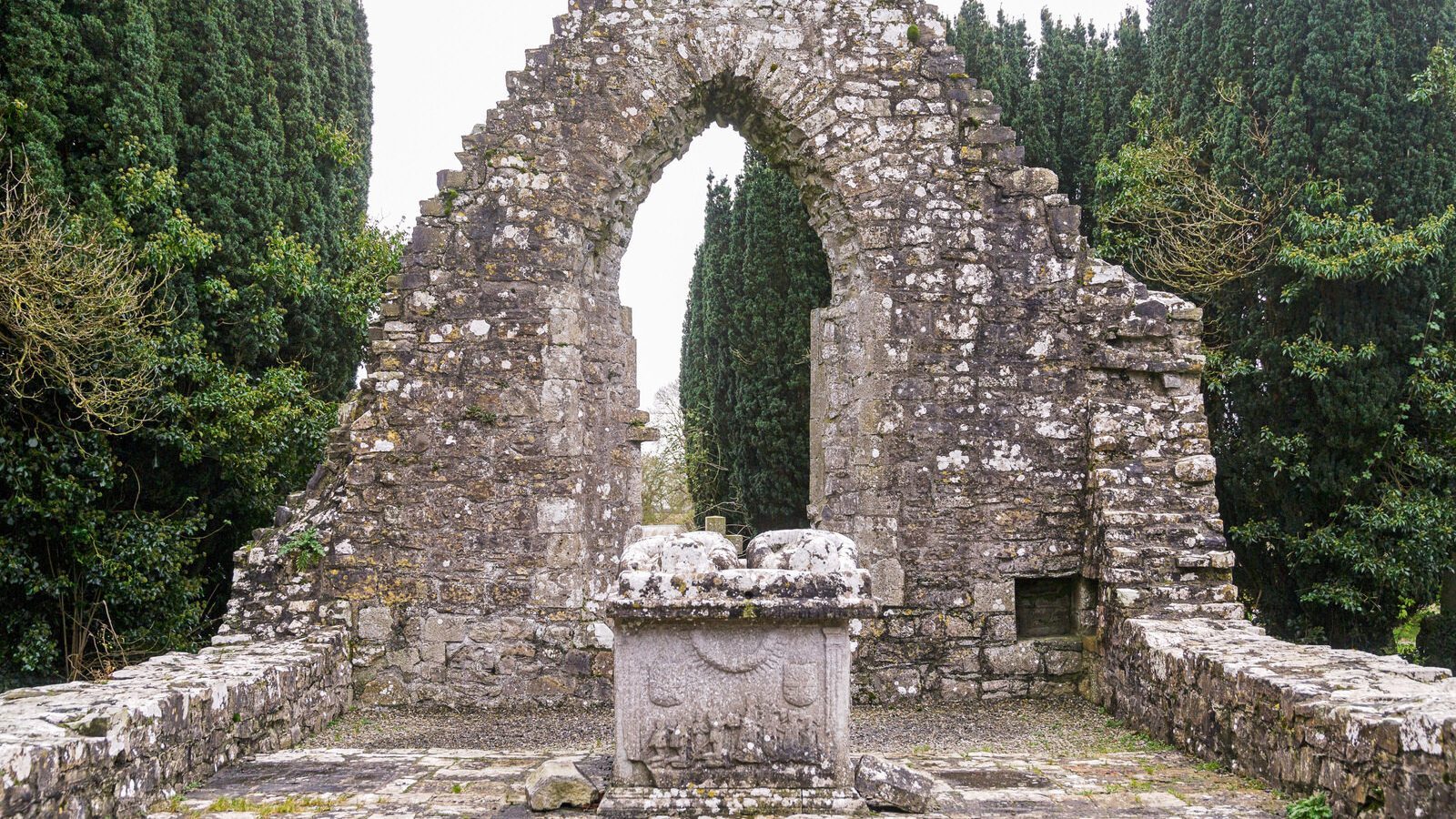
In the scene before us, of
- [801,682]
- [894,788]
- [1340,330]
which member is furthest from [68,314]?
[1340,330]

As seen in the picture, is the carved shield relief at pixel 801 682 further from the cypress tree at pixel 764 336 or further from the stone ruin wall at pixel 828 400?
the cypress tree at pixel 764 336

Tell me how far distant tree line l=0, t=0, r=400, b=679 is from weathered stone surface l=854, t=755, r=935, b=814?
558cm

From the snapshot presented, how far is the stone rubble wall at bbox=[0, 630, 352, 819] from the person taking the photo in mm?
3588

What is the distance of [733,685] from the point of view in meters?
4.18

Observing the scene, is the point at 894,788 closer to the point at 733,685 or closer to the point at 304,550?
the point at 733,685

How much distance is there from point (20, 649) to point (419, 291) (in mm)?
3694

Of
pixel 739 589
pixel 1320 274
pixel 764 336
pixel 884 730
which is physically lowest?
pixel 884 730

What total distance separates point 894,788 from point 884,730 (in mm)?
2012

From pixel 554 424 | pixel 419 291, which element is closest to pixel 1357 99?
pixel 554 424

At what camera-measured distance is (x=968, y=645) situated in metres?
6.95

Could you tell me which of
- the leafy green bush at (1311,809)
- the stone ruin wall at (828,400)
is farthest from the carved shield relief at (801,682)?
the stone ruin wall at (828,400)

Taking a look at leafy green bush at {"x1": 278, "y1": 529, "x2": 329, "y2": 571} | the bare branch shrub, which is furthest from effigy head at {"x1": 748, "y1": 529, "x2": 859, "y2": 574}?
the bare branch shrub

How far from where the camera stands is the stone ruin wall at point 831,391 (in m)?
6.90

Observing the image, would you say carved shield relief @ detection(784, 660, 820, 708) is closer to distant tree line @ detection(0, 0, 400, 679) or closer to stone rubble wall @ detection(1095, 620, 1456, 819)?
stone rubble wall @ detection(1095, 620, 1456, 819)
